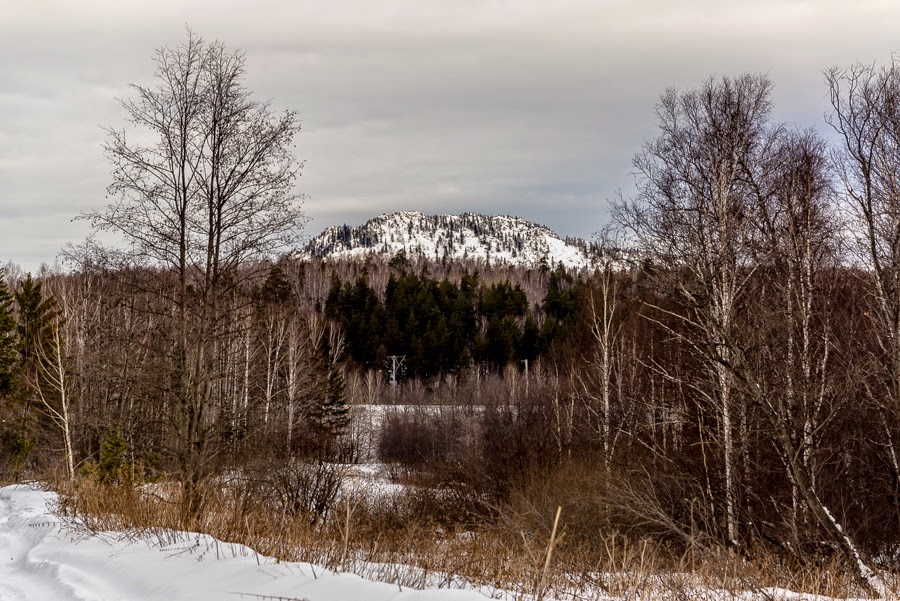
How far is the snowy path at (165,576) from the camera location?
5.14m

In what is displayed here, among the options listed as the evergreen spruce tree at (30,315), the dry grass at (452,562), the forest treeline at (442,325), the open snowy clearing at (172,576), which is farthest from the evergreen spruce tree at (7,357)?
the forest treeline at (442,325)

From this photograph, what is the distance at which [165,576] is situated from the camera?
582 cm

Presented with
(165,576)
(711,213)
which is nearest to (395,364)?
(711,213)

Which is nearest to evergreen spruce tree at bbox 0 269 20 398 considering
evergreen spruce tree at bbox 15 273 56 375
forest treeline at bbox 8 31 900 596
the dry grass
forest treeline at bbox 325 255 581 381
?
evergreen spruce tree at bbox 15 273 56 375

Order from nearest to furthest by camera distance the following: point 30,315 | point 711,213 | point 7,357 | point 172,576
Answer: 1. point 172,576
2. point 711,213
3. point 7,357
4. point 30,315

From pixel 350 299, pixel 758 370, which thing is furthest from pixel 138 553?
pixel 350 299

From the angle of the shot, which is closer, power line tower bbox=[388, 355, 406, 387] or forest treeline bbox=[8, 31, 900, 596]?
forest treeline bbox=[8, 31, 900, 596]

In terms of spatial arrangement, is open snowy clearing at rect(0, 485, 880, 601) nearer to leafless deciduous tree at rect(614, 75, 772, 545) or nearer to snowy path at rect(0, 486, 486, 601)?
snowy path at rect(0, 486, 486, 601)

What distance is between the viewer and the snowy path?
16.9 feet

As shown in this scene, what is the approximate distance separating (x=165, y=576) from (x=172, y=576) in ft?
0.23

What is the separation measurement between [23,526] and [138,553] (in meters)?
3.90

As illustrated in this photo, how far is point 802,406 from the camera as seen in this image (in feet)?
35.5

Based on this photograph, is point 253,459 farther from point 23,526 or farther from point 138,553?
point 138,553

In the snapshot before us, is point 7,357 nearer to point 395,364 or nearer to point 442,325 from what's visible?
point 395,364
